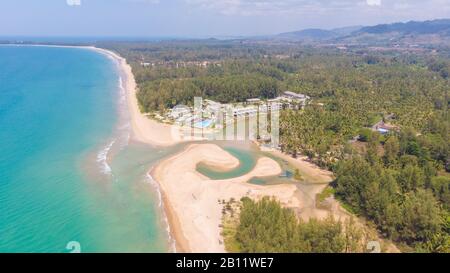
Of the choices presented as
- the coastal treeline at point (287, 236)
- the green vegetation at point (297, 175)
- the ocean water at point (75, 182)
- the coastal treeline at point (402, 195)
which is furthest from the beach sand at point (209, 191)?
the coastal treeline at point (287, 236)

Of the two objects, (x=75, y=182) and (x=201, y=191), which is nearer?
(x=201, y=191)

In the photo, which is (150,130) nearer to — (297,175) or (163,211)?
(163,211)

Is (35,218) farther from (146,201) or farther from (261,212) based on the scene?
(261,212)

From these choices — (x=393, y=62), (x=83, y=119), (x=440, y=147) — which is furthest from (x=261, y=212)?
(x=393, y=62)

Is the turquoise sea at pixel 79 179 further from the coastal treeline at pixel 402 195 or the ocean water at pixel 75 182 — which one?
the coastal treeline at pixel 402 195

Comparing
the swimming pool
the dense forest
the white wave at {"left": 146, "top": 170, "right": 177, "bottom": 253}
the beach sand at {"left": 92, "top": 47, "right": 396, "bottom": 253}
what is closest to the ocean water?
the white wave at {"left": 146, "top": 170, "right": 177, "bottom": 253}

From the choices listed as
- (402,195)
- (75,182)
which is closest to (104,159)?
(75,182)
